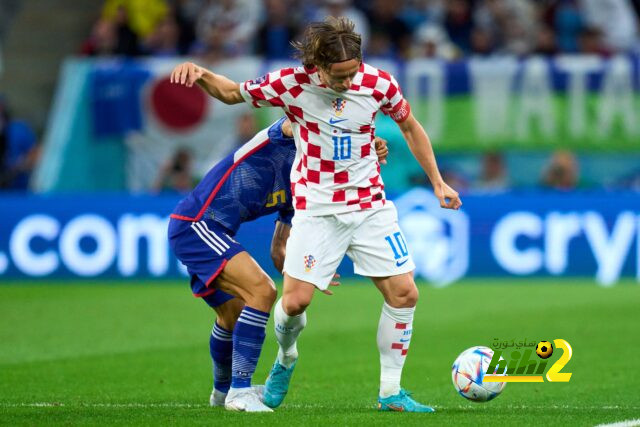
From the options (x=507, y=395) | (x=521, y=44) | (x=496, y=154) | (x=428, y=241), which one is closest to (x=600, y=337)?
(x=507, y=395)

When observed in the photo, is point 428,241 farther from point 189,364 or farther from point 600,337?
point 189,364

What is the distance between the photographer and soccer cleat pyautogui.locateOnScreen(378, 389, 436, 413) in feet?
23.2

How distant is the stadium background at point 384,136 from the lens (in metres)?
15.6

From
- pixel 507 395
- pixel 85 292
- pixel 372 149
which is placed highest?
pixel 372 149

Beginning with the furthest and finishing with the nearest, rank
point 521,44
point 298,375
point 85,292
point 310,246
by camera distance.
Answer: point 521,44 → point 85,292 → point 298,375 → point 310,246

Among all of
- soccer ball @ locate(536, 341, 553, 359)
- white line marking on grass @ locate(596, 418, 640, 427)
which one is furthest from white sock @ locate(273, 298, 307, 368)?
white line marking on grass @ locate(596, 418, 640, 427)

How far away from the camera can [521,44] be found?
18797 millimetres

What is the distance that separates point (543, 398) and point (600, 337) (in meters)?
3.37

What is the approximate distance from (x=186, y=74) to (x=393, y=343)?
1.95 meters

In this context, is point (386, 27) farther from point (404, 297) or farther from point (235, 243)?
point (404, 297)

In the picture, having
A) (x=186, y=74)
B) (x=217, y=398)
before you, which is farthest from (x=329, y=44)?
(x=217, y=398)

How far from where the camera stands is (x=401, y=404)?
7094 mm

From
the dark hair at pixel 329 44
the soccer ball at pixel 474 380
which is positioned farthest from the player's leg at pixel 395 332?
the dark hair at pixel 329 44

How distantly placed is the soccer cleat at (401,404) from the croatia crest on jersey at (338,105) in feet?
5.41
